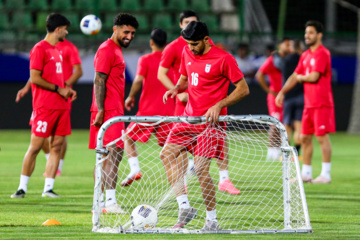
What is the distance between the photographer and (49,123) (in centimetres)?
809

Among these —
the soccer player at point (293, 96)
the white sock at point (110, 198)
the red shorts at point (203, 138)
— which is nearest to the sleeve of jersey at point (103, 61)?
the red shorts at point (203, 138)

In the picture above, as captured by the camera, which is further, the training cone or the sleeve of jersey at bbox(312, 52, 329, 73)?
the sleeve of jersey at bbox(312, 52, 329, 73)

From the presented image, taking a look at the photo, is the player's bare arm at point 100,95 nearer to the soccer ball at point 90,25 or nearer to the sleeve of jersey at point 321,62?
the soccer ball at point 90,25

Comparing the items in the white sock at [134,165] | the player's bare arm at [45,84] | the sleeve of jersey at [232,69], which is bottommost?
the white sock at [134,165]

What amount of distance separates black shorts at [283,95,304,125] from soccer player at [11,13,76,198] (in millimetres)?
5400

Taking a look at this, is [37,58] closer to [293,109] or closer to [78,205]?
[78,205]

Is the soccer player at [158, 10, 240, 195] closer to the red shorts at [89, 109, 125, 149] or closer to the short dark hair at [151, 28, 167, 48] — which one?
the red shorts at [89, 109, 125, 149]

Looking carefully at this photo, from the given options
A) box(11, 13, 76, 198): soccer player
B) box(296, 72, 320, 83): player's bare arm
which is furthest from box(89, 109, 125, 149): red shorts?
box(296, 72, 320, 83): player's bare arm

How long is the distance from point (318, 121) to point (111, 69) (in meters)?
4.05

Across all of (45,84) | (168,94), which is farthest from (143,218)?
(45,84)

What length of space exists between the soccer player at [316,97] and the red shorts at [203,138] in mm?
3982

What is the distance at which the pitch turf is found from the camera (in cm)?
564

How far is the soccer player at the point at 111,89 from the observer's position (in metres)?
6.81

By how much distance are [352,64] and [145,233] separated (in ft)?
55.8
